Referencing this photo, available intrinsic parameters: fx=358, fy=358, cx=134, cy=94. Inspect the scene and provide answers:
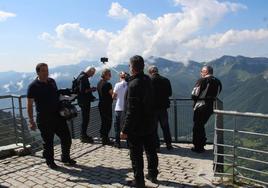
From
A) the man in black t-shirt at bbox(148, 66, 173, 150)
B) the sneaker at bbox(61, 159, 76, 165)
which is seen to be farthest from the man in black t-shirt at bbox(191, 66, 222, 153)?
the sneaker at bbox(61, 159, 76, 165)

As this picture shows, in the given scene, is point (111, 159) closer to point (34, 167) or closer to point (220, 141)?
point (34, 167)

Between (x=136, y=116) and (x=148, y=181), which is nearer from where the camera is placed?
(x=136, y=116)

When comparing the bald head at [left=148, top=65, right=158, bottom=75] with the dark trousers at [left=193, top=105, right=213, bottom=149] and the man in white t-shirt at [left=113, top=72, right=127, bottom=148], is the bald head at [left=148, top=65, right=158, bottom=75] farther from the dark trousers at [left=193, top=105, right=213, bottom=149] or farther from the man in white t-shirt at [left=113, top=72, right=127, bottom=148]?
the dark trousers at [left=193, top=105, right=213, bottom=149]

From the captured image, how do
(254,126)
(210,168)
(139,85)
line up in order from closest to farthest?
(139,85) < (210,168) < (254,126)

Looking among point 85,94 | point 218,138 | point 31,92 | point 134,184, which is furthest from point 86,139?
point 218,138

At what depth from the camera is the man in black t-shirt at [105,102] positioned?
10062mm

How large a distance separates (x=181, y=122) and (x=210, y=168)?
12.4 ft

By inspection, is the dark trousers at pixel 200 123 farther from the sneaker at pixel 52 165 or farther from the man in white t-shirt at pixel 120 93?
the sneaker at pixel 52 165

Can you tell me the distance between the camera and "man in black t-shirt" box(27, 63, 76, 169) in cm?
755

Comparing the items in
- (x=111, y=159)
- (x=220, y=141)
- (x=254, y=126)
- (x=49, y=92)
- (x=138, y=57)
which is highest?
(x=138, y=57)

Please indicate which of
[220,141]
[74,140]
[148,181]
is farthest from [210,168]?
[74,140]

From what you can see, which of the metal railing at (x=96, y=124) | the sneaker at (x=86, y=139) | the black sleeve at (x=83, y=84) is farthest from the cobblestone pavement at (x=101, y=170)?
the black sleeve at (x=83, y=84)

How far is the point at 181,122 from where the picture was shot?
37.8 feet

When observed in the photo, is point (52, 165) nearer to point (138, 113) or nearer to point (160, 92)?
point (138, 113)
